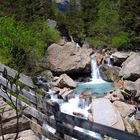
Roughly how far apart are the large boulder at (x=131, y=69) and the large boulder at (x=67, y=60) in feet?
14.2

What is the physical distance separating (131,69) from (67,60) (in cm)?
711

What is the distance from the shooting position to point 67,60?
122 ft

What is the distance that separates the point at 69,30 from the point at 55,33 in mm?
15134

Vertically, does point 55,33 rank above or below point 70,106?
above

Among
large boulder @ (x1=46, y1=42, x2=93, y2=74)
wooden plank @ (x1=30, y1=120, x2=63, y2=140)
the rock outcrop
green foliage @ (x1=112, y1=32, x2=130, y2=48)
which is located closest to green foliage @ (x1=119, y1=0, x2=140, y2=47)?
green foliage @ (x1=112, y1=32, x2=130, y2=48)

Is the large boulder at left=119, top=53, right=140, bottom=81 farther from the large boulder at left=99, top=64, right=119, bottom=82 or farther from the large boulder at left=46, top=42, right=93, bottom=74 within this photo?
the large boulder at left=46, top=42, right=93, bottom=74

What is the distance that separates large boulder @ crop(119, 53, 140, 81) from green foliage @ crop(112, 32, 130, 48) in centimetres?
1129

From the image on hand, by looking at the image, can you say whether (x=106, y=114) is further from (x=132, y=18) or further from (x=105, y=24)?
(x=105, y=24)

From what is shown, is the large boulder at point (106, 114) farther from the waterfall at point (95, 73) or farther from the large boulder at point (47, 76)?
A: the large boulder at point (47, 76)

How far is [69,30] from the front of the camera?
6050cm

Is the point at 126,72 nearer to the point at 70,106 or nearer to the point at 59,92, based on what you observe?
the point at 59,92

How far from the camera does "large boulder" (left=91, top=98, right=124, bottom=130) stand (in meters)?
19.4

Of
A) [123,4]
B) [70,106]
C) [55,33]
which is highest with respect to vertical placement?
[123,4]

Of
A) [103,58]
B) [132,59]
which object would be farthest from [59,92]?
[103,58]
